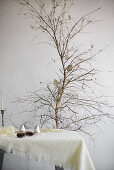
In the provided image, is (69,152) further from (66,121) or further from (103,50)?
(103,50)

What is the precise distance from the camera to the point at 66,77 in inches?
117

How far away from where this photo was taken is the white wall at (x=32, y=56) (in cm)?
296

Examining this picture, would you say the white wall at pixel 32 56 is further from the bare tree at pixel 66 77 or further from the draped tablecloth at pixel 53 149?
the draped tablecloth at pixel 53 149

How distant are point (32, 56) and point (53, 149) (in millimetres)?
1416

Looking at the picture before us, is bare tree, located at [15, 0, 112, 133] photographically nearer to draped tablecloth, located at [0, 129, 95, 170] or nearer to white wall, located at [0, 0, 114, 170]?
white wall, located at [0, 0, 114, 170]

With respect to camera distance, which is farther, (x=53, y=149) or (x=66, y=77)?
(x=66, y=77)

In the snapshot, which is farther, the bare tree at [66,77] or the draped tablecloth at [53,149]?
the bare tree at [66,77]

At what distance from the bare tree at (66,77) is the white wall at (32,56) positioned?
0.10 metres

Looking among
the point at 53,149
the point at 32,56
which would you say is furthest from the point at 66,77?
the point at 53,149

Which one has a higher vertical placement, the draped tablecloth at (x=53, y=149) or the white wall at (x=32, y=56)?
the white wall at (x=32, y=56)

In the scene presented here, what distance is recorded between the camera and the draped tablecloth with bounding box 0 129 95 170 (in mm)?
1874

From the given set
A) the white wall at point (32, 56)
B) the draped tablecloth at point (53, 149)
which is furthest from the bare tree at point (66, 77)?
the draped tablecloth at point (53, 149)

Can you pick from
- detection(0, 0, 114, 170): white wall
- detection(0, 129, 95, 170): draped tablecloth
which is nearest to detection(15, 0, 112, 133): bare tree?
detection(0, 0, 114, 170): white wall

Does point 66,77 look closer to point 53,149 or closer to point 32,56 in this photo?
point 32,56
